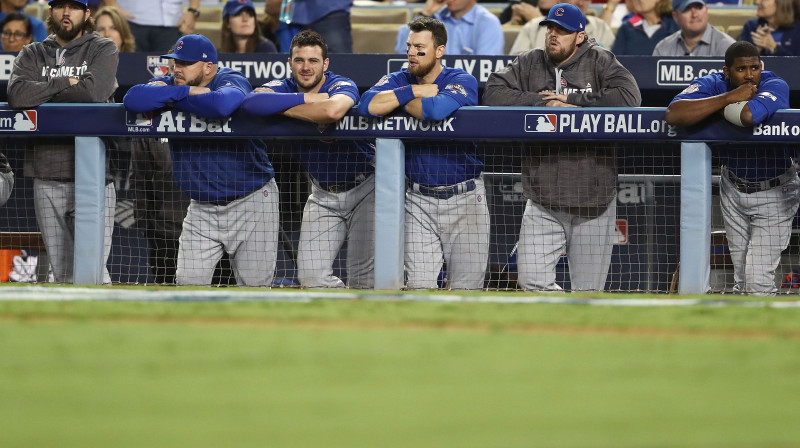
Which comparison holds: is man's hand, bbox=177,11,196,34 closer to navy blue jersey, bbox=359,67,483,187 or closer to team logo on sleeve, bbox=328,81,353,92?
team logo on sleeve, bbox=328,81,353,92

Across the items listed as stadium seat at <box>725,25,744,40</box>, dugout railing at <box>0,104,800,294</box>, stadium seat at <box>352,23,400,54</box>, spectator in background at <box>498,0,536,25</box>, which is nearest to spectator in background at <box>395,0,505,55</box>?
spectator in background at <box>498,0,536,25</box>

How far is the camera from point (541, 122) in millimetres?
6582

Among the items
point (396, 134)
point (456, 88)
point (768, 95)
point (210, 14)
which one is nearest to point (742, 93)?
point (768, 95)

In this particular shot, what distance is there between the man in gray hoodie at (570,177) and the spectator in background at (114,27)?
3.66m

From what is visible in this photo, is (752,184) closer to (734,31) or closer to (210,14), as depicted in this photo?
(734,31)

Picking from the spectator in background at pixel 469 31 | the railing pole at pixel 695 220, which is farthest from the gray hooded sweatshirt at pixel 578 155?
the spectator in background at pixel 469 31

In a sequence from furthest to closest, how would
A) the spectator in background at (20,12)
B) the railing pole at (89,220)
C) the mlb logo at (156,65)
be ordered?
the spectator in background at (20,12), the mlb logo at (156,65), the railing pole at (89,220)

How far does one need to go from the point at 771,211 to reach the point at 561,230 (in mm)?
1320

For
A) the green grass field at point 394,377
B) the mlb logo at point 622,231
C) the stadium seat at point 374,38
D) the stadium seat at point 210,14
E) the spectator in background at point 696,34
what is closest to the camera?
the green grass field at point 394,377

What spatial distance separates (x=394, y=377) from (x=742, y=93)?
3882 millimetres

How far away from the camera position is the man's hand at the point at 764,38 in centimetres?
891

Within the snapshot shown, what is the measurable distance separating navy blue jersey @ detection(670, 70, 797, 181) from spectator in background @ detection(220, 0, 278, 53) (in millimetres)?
4043

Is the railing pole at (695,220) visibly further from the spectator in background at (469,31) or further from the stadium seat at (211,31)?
the stadium seat at (211,31)

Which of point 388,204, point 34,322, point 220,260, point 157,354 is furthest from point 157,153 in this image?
point 157,354
